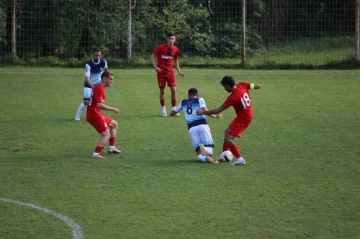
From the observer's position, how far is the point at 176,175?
11.4m

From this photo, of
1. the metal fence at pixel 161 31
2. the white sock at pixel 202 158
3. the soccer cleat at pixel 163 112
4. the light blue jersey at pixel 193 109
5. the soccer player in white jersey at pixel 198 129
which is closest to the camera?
the white sock at pixel 202 158

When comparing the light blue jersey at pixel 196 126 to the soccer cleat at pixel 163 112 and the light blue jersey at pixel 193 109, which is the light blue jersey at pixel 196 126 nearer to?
the light blue jersey at pixel 193 109

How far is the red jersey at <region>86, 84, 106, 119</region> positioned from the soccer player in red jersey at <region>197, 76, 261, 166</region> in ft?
5.57

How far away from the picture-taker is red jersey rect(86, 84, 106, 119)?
12.9 meters

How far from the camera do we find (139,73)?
27.7 metres

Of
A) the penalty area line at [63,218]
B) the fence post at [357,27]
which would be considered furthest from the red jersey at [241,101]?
the fence post at [357,27]

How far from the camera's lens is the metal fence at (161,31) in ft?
104

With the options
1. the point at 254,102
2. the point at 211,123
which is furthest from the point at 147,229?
the point at 254,102

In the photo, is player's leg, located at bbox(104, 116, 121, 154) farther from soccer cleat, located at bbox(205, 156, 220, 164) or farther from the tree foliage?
the tree foliage

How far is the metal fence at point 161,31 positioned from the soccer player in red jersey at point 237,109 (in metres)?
18.6

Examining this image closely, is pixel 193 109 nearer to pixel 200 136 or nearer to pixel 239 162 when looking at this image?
pixel 200 136

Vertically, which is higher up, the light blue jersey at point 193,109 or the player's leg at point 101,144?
the light blue jersey at point 193,109

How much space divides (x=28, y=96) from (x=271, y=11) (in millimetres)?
16573

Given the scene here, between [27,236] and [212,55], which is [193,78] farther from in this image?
[27,236]
